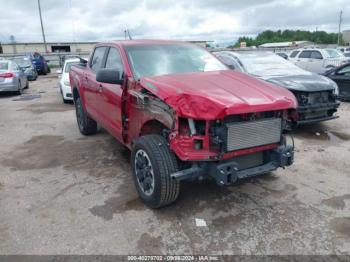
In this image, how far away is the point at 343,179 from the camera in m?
4.38

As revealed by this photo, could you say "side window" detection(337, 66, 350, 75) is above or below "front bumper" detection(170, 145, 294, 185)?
above

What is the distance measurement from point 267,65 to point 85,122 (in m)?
4.64

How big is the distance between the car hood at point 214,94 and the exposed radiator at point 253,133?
17cm

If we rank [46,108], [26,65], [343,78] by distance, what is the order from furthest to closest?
[26,65], [46,108], [343,78]

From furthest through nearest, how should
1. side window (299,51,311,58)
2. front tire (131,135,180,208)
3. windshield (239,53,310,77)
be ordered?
side window (299,51,311,58) < windshield (239,53,310,77) < front tire (131,135,180,208)

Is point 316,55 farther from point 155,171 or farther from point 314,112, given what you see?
point 155,171

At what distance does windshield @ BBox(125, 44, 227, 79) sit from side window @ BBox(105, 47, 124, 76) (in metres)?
0.19

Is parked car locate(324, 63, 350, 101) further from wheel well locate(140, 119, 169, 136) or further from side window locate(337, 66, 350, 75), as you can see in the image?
wheel well locate(140, 119, 169, 136)

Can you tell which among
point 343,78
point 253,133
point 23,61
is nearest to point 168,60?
point 253,133

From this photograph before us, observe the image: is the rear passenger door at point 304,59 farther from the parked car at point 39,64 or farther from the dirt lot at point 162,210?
the parked car at point 39,64

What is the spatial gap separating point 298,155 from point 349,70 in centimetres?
572

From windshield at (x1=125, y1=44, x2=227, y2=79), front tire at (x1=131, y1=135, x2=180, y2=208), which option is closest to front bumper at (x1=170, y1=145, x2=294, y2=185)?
front tire at (x1=131, y1=135, x2=180, y2=208)

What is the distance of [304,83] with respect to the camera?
21.2ft

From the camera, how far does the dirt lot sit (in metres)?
3.02
